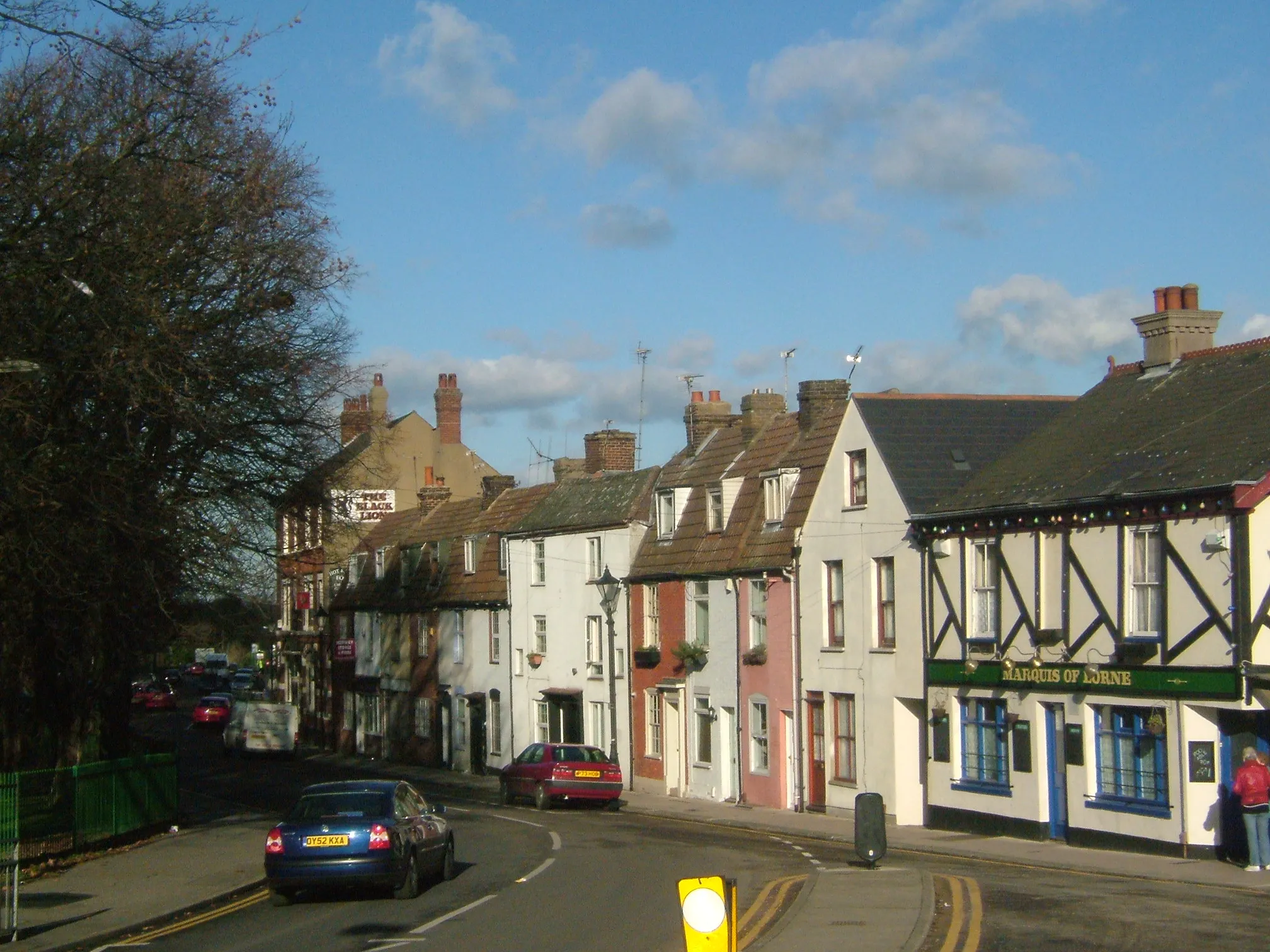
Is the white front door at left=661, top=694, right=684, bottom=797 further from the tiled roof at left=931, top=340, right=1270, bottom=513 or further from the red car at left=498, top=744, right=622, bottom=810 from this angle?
the tiled roof at left=931, top=340, right=1270, bottom=513

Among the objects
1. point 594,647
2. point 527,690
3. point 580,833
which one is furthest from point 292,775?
point 580,833

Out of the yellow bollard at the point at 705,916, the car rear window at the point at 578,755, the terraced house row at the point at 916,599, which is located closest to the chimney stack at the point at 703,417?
the terraced house row at the point at 916,599

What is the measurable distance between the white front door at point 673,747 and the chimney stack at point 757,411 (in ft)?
24.9

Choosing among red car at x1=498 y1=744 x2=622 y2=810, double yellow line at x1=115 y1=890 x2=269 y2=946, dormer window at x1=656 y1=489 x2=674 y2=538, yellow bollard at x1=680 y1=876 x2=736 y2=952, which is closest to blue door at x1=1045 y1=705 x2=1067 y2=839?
red car at x1=498 y1=744 x2=622 y2=810

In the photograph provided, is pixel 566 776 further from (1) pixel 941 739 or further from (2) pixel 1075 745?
(2) pixel 1075 745

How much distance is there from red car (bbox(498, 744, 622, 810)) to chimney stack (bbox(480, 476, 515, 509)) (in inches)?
822

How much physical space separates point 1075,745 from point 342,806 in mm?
13902

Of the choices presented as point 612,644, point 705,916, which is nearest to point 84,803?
point 705,916

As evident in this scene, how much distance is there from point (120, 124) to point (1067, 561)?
17349 millimetres

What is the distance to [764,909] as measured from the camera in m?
16.6

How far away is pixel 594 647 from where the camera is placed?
45719 mm

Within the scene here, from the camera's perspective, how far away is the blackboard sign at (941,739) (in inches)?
1183

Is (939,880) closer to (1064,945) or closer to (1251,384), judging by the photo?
(1064,945)

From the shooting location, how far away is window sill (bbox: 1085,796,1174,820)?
24.2 meters
